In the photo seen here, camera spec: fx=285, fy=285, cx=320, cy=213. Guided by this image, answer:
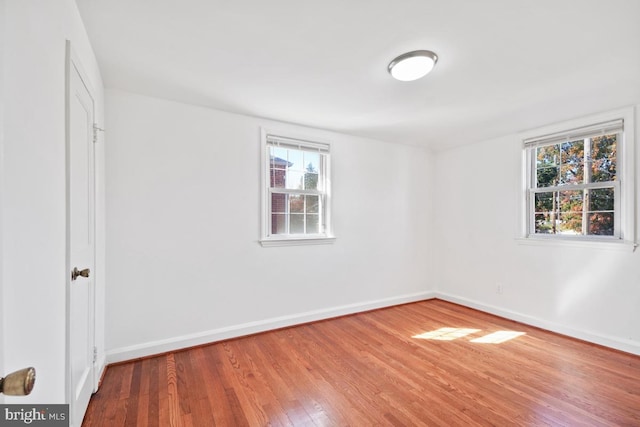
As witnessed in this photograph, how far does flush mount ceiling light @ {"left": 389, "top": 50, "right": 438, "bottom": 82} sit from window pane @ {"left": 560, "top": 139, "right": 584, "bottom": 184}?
218 cm

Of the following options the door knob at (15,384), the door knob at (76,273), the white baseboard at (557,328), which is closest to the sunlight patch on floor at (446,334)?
the white baseboard at (557,328)

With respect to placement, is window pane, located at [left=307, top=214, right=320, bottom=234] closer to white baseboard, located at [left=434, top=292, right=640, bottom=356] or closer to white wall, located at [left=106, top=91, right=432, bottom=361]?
white wall, located at [left=106, top=91, right=432, bottom=361]

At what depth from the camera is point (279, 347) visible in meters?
2.73

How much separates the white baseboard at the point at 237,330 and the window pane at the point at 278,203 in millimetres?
1213

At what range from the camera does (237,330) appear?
A: 2.93 m

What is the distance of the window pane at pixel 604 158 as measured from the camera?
9.19ft

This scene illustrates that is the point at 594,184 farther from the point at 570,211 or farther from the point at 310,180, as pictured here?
the point at 310,180

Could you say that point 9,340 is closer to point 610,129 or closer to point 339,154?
point 339,154

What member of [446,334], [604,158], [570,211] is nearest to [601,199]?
[570,211]

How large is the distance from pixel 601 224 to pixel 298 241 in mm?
3132

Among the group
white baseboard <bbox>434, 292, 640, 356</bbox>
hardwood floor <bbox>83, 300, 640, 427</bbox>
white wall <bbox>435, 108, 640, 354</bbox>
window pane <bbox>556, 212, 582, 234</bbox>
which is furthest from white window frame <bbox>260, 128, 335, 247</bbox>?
window pane <bbox>556, 212, 582, 234</bbox>

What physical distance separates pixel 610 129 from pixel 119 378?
4.88 metres

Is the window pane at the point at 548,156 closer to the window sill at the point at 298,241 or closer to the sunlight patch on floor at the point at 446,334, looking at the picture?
the sunlight patch on floor at the point at 446,334

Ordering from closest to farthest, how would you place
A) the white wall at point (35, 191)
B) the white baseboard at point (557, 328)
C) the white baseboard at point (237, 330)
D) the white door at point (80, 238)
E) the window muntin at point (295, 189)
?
1. the white wall at point (35, 191)
2. the white door at point (80, 238)
3. the white baseboard at point (237, 330)
4. the white baseboard at point (557, 328)
5. the window muntin at point (295, 189)
